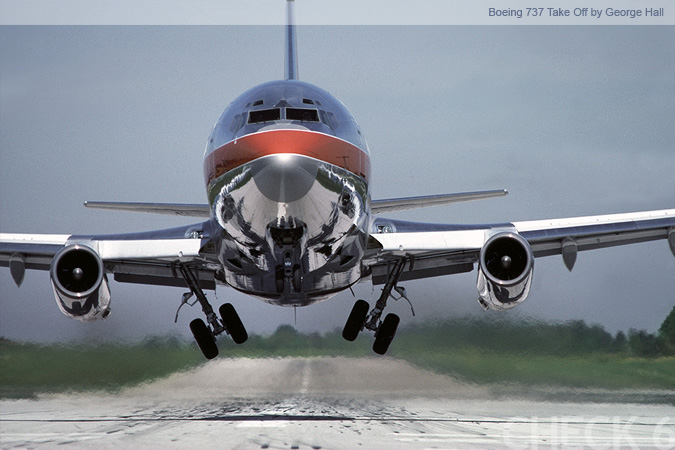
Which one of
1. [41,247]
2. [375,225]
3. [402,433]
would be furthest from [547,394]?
[41,247]

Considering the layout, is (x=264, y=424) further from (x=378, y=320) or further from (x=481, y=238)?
(x=481, y=238)

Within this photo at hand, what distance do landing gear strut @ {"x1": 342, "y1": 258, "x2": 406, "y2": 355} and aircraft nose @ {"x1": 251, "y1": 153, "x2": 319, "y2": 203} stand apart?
6.06m

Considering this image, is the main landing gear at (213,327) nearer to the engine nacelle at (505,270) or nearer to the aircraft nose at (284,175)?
the engine nacelle at (505,270)

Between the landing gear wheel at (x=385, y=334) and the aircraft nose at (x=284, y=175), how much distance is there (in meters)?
7.09

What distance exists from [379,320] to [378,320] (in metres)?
0.05

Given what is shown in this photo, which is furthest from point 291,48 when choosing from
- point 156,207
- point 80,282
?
point 80,282

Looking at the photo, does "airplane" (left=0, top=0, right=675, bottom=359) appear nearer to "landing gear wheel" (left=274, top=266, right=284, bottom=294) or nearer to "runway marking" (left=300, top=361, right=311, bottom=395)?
"landing gear wheel" (left=274, top=266, right=284, bottom=294)

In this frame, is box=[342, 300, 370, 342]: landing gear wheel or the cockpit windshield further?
box=[342, 300, 370, 342]: landing gear wheel

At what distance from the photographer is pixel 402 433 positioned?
1570 cm

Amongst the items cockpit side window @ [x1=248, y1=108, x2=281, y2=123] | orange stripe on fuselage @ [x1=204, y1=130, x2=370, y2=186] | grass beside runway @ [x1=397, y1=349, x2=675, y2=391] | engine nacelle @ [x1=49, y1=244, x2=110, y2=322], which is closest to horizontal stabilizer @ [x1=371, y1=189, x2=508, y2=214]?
orange stripe on fuselage @ [x1=204, y1=130, x2=370, y2=186]

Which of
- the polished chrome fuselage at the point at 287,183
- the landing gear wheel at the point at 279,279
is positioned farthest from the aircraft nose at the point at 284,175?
the landing gear wheel at the point at 279,279

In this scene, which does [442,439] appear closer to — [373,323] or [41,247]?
[373,323]

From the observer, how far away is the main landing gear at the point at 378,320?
55.7 ft

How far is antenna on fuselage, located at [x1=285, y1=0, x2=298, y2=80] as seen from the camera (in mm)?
20906
